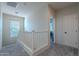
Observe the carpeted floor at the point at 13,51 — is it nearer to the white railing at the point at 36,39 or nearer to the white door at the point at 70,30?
the white railing at the point at 36,39

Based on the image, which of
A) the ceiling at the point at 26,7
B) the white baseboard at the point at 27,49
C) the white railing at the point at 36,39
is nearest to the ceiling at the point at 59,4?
the ceiling at the point at 26,7

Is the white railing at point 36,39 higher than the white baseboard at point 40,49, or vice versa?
the white railing at point 36,39

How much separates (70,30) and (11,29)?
131 centimetres

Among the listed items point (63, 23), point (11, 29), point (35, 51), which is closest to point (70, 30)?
point (63, 23)

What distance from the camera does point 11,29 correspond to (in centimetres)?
168

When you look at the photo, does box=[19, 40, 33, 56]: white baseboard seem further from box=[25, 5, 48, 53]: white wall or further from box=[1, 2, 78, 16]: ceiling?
box=[1, 2, 78, 16]: ceiling

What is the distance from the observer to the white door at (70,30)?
1712mm

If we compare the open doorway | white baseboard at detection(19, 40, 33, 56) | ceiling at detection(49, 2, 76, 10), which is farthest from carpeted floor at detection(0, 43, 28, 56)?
ceiling at detection(49, 2, 76, 10)

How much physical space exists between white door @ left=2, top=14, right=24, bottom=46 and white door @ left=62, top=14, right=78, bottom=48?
1.00m

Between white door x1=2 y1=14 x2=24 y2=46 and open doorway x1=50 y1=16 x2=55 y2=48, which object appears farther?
open doorway x1=50 y1=16 x2=55 y2=48

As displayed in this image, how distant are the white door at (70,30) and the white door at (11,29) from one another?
100 centimetres

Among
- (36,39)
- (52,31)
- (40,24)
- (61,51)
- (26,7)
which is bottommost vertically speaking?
(61,51)

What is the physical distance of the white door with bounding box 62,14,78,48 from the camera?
5.62ft

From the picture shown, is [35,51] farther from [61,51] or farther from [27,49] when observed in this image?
[61,51]
